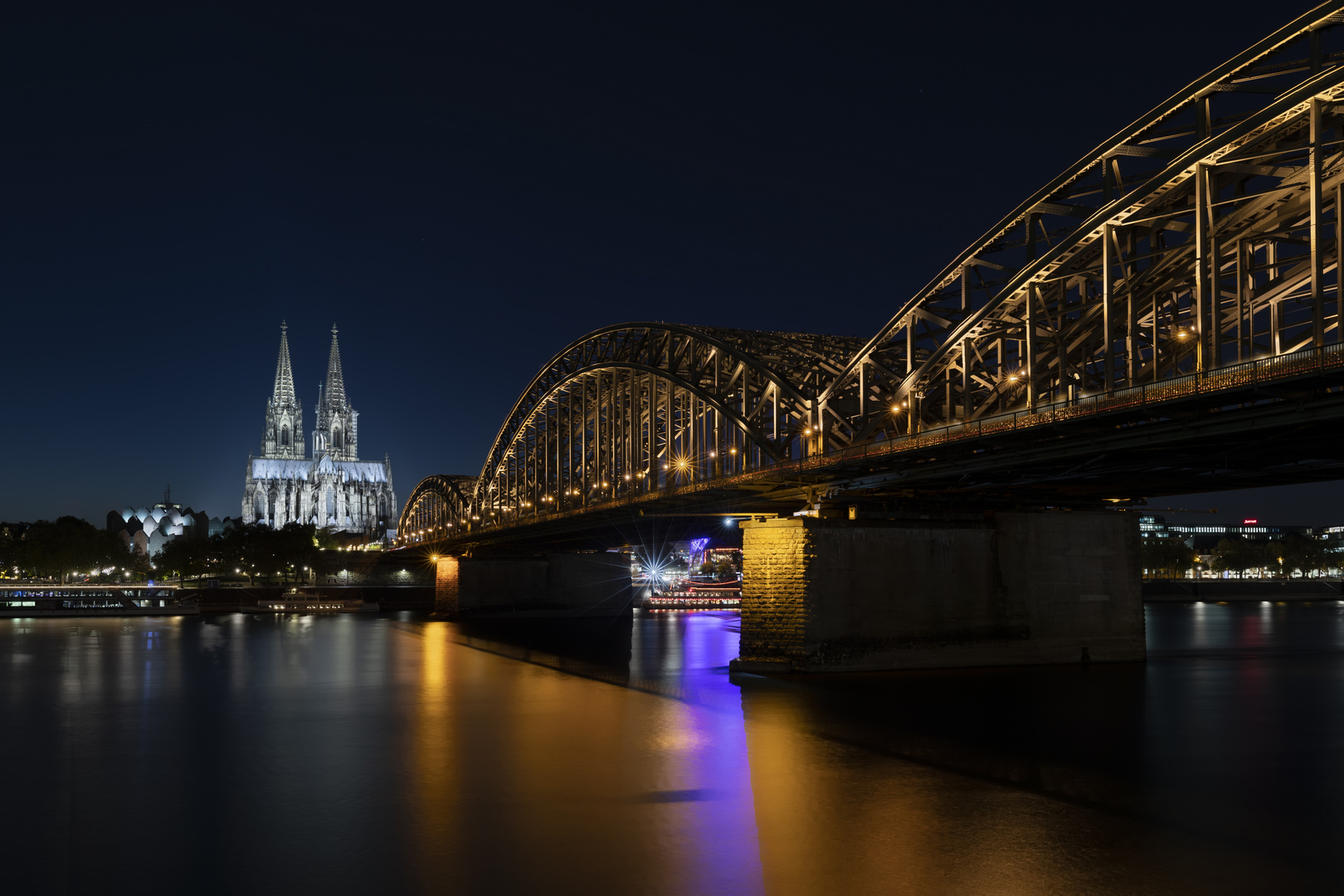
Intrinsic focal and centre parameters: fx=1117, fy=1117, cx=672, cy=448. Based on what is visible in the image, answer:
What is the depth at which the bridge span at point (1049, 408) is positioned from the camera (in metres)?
31.7

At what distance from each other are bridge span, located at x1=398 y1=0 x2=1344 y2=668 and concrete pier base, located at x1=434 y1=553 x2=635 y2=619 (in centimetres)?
4340

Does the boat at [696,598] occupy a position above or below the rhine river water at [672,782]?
below

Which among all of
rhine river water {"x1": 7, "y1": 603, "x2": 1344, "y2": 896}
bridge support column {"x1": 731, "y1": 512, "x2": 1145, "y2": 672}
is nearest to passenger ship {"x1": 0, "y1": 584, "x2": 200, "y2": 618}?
rhine river water {"x1": 7, "y1": 603, "x2": 1344, "y2": 896}

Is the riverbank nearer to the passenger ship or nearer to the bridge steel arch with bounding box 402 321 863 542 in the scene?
the bridge steel arch with bounding box 402 321 863 542

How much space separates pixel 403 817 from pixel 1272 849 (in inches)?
697

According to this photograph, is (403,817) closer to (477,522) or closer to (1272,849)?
(1272,849)

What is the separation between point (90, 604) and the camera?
12275 cm

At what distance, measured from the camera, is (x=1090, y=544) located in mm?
52062

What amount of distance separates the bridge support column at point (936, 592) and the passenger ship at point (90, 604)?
86103 millimetres

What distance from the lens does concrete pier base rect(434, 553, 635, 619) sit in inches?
4572

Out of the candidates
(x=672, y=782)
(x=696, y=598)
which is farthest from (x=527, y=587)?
(x=672, y=782)

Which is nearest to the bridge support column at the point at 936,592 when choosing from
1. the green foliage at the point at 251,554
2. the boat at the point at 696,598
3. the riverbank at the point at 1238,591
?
the boat at the point at 696,598

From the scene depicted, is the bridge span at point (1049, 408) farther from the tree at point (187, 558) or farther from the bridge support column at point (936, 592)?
the tree at point (187, 558)

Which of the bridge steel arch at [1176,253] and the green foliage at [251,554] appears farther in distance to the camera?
the green foliage at [251,554]
